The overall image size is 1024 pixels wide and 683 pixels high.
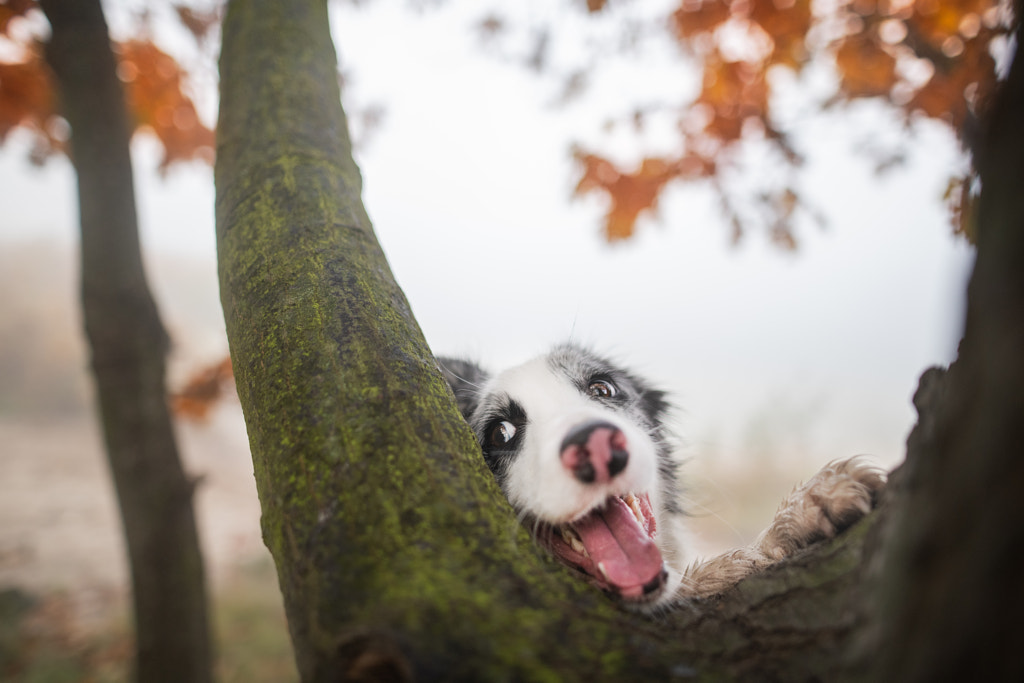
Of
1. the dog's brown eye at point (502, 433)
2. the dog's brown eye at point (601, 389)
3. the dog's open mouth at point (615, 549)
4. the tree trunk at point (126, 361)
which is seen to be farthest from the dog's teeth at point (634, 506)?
the tree trunk at point (126, 361)

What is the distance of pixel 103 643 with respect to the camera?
24.0 ft

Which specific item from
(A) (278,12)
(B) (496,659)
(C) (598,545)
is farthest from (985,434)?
(A) (278,12)

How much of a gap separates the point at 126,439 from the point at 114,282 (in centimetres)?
103

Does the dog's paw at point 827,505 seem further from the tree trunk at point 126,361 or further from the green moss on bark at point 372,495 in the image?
the tree trunk at point 126,361

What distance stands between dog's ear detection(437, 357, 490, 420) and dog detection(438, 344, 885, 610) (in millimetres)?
160

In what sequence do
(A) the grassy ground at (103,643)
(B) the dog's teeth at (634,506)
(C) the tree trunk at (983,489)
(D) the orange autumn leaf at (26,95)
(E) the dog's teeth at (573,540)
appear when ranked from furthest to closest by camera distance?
(A) the grassy ground at (103,643), (D) the orange autumn leaf at (26,95), (B) the dog's teeth at (634,506), (E) the dog's teeth at (573,540), (C) the tree trunk at (983,489)

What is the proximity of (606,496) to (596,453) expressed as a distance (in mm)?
204

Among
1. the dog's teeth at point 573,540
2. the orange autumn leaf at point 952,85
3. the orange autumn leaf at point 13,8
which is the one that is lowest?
the dog's teeth at point 573,540

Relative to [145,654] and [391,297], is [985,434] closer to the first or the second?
[391,297]

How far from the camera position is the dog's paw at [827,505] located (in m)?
1.59

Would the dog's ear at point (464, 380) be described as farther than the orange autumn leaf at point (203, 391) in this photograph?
No

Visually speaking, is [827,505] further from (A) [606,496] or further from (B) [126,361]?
(B) [126,361]

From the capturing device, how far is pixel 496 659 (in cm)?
91

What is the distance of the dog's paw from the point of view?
1591 millimetres
